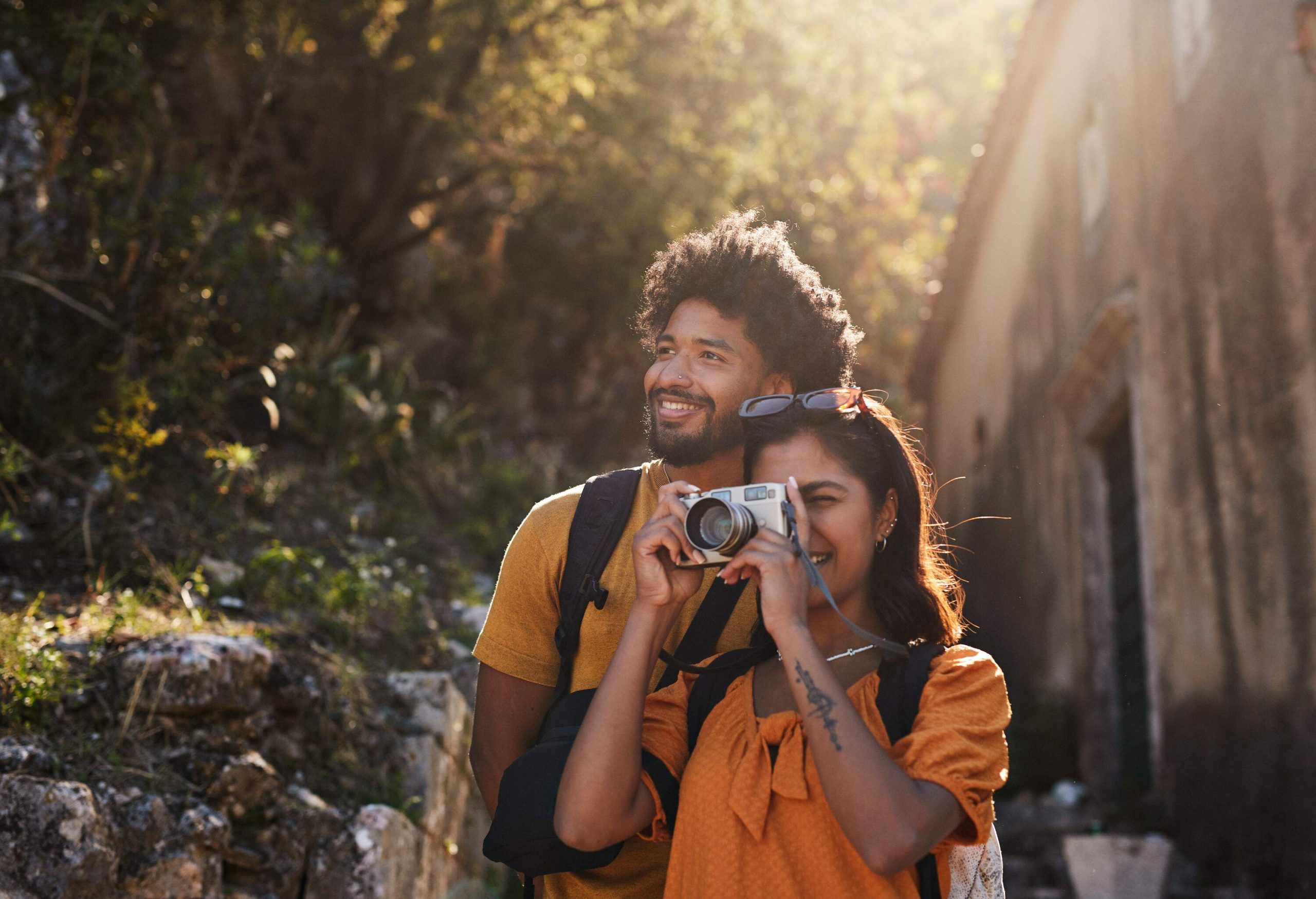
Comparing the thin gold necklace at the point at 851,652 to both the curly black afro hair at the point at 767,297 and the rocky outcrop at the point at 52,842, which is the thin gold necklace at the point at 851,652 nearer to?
the curly black afro hair at the point at 767,297

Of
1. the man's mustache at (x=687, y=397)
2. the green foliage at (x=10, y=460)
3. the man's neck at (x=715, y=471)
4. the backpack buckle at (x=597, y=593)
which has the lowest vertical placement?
the backpack buckle at (x=597, y=593)

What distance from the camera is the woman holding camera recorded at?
1.97m

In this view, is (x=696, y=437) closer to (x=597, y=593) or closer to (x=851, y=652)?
(x=597, y=593)

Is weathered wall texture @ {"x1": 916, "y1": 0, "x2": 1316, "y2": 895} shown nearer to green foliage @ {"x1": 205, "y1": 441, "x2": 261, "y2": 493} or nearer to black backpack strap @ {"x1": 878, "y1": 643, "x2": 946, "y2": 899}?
black backpack strap @ {"x1": 878, "y1": 643, "x2": 946, "y2": 899}

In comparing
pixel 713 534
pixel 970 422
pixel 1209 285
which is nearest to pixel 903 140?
pixel 970 422

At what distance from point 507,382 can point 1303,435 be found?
32.4 feet

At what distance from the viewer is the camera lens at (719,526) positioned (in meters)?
2.17

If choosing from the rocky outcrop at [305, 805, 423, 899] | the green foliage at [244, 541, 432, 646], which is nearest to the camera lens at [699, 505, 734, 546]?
the rocky outcrop at [305, 805, 423, 899]

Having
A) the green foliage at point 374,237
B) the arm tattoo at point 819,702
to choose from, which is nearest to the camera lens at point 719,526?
the arm tattoo at point 819,702

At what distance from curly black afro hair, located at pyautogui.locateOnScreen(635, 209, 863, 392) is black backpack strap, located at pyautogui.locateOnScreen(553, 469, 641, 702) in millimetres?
502

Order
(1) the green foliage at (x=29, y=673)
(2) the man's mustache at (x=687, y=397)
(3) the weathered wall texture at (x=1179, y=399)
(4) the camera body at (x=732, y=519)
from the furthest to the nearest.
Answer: (3) the weathered wall texture at (x=1179, y=399) → (1) the green foliage at (x=29, y=673) → (2) the man's mustache at (x=687, y=397) → (4) the camera body at (x=732, y=519)

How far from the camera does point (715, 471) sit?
9.62 ft

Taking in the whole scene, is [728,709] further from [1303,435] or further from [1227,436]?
[1227,436]

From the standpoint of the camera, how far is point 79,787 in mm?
2965
